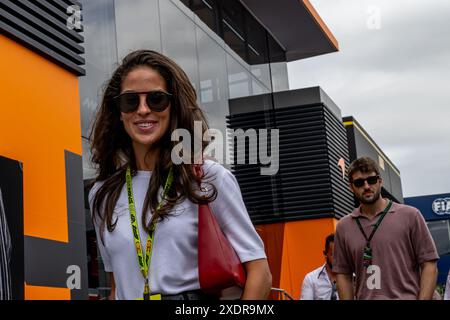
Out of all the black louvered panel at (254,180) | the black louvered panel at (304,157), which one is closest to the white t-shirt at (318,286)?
the black louvered panel at (254,180)

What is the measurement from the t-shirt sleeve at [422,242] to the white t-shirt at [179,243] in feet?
9.98

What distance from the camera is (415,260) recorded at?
18.4 feet

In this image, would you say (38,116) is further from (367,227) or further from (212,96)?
(212,96)

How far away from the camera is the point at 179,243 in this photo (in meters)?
2.71

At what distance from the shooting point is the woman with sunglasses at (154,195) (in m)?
2.69

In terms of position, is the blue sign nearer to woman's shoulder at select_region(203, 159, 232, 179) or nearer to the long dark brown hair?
the long dark brown hair

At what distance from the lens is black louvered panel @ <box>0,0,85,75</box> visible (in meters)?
7.58

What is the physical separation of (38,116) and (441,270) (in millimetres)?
42208

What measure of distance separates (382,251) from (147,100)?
312cm

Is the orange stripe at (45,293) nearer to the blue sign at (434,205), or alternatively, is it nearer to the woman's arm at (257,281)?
the woman's arm at (257,281)

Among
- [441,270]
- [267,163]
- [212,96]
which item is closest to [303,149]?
[267,163]

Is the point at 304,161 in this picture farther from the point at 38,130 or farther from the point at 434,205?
the point at 434,205
